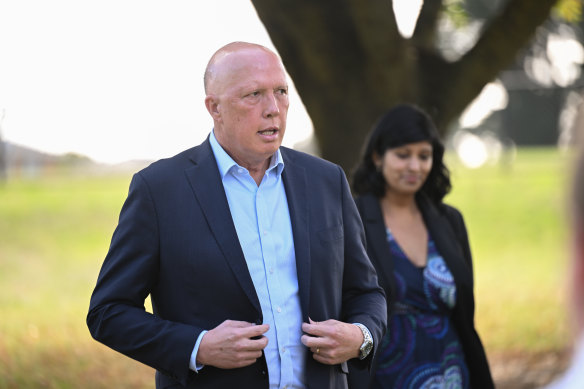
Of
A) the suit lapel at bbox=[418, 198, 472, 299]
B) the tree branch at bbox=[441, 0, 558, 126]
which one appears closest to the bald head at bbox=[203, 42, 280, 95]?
the suit lapel at bbox=[418, 198, 472, 299]

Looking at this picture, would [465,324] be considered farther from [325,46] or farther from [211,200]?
[325,46]

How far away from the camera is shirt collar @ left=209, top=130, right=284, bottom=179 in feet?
10.0

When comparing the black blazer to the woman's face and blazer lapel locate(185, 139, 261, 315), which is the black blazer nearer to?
the woman's face

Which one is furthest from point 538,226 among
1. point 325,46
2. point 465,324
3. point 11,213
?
point 465,324

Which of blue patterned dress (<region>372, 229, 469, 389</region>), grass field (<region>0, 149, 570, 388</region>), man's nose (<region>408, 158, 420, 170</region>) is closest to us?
blue patterned dress (<region>372, 229, 469, 389</region>)

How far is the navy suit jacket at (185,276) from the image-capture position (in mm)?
2854

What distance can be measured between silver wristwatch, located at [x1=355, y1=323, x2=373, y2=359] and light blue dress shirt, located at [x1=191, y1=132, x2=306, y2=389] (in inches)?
9.0

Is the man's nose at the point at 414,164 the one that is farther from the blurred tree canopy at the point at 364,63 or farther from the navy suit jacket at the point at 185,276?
the blurred tree canopy at the point at 364,63

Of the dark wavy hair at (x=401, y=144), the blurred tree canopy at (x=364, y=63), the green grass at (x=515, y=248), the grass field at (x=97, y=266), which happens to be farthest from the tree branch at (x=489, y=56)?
the dark wavy hair at (x=401, y=144)

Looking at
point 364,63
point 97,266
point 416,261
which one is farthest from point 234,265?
point 97,266

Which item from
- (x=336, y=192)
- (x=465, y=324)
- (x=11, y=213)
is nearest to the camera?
(x=336, y=192)

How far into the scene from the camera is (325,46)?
6156 mm

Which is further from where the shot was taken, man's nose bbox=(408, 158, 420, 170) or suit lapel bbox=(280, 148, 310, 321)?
man's nose bbox=(408, 158, 420, 170)

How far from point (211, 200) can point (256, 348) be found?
1.90 feet
